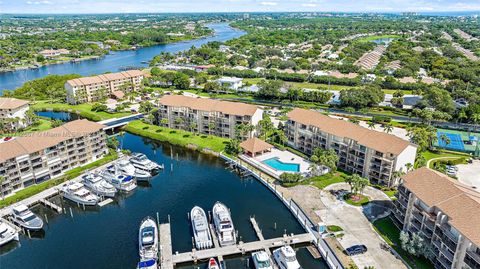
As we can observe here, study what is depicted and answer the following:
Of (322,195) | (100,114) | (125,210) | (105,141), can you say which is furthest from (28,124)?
(322,195)

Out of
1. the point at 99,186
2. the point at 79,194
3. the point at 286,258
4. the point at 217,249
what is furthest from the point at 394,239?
the point at 79,194

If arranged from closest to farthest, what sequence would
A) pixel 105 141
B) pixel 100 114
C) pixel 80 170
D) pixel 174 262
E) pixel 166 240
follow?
pixel 174 262 < pixel 166 240 < pixel 80 170 < pixel 105 141 < pixel 100 114

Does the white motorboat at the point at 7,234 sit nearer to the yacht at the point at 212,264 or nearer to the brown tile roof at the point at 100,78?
the yacht at the point at 212,264

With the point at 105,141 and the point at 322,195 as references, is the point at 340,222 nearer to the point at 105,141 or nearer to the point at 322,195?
the point at 322,195

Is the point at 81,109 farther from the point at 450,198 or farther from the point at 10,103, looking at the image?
the point at 450,198

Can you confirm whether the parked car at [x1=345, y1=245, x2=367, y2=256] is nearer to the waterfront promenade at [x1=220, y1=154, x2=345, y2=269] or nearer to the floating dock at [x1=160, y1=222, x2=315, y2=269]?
the waterfront promenade at [x1=220, y1=154, x2=345, y2=269]
